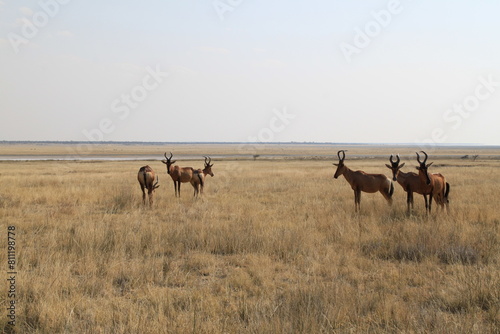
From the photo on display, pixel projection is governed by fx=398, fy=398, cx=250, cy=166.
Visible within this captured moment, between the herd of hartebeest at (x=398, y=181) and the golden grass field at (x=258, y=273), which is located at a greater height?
the herd of hartebeest at (x=398, y=181)

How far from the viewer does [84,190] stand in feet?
62.4

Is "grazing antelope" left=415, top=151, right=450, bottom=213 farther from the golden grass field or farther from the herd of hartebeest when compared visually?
the golden grass field

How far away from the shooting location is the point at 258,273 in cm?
663

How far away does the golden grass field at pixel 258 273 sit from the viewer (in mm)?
4719

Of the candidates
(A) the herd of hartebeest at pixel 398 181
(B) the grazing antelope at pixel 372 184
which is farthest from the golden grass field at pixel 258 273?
(B) the grazing antelope at pixel 372 184

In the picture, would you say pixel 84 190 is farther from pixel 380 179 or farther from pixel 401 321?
pixel 401 321

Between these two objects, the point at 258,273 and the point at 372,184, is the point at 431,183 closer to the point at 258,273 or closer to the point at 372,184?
the point at 372,184

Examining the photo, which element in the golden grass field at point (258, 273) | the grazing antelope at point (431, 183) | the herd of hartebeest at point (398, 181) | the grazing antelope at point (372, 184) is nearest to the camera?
the golden grass field at point (258, 273)

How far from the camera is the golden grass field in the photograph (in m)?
4.72

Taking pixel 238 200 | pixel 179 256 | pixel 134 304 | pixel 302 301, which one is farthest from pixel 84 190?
→ pixel 302 301

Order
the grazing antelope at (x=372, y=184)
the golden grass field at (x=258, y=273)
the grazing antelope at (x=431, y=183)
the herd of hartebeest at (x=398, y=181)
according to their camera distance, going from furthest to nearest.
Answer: the grazing antelope at (x=372, y=184)
the herd of hartebeest at (x=398, y=181)
the grazing antelope at (x=431, y=183)
the golden grass field at (x=258, y=273)

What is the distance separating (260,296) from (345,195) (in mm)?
12989

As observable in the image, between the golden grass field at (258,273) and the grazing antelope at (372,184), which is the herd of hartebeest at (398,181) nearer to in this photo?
the grazing antelope at (372,184)

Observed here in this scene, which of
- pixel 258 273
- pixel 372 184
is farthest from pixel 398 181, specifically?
pixel 258 273
